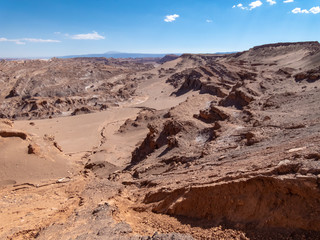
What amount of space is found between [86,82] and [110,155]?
38.0 m

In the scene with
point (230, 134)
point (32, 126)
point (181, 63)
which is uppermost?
point (181, 63)

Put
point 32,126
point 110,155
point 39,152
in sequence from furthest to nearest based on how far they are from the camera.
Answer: point 32,126 < point 110,155 < point 39,152

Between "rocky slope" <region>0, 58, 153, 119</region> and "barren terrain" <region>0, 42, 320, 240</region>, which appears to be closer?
"barren terrain" <region>0, 42, 320, 240</region>

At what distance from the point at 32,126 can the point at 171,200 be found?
2438 cm

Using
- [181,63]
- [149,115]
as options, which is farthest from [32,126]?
[181,63]

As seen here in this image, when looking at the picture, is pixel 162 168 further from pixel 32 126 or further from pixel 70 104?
pixel 70 104

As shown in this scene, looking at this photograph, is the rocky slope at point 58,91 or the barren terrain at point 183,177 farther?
the rocky slope at point 58,91

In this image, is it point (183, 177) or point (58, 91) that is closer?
point (183, 177)

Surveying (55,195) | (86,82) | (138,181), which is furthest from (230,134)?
(86,82)

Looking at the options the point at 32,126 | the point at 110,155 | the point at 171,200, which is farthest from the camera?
the point at 32,126

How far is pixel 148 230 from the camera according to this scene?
4934 millimetres

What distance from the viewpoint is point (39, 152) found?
11391 mm

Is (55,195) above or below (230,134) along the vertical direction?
below

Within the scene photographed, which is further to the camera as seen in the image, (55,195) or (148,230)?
(55,195)
